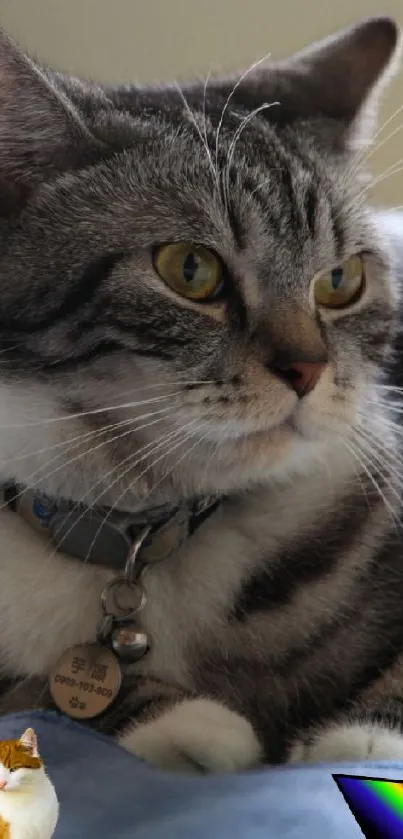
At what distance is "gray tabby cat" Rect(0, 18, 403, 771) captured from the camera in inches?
30.8

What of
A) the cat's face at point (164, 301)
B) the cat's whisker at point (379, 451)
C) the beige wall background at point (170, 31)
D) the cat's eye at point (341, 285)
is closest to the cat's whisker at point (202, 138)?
the cat's face at point (164, 301)

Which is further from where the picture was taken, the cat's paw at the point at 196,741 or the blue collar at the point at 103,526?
the blue collar at the point at 103,526

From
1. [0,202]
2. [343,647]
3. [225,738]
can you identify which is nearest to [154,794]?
[225,738]

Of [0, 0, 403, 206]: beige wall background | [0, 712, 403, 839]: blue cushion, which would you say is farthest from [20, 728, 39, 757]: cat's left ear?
[0, 0, 403, 206]: beige wall background

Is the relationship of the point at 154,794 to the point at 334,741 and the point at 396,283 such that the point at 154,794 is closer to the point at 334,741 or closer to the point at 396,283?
the point at 334,741

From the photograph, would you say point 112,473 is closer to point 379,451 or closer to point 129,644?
point 129,644

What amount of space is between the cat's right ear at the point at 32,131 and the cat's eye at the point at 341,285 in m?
0.24

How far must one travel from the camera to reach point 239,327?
0.79 m

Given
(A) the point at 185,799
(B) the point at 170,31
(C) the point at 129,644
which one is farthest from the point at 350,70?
(B) the point at 170,31

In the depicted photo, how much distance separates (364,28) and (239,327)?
0.42m

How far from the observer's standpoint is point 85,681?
841 mm

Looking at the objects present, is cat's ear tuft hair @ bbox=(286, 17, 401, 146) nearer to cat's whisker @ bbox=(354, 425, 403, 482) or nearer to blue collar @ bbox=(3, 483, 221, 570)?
cat's whisker @ bbox=(354, 425, 403, 482)

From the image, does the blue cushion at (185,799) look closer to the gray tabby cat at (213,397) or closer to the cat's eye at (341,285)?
the gray tabby cat at (213,397)

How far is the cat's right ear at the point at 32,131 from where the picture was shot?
0.79 metres
